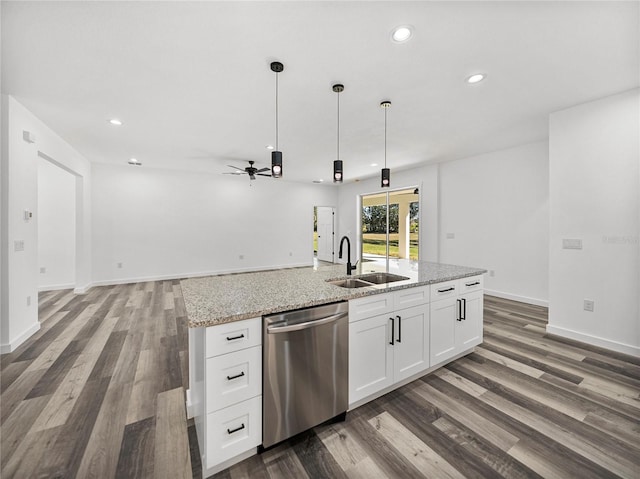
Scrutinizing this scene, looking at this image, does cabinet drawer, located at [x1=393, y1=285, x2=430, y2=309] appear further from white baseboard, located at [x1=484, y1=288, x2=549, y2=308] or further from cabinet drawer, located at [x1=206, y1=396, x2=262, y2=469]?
white baseboard, located at [x1=484, y1=288, x2=549, y2=308]

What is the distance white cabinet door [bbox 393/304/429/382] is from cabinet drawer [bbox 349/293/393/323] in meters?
0.14

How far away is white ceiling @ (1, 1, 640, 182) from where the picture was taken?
1703mm

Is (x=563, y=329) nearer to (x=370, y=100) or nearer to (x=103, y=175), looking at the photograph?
(x=370, y=100)

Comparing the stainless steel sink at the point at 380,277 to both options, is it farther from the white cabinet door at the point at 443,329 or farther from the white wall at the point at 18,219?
the white wall at the point at 18,219

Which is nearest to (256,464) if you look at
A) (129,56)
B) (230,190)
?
(129,56)

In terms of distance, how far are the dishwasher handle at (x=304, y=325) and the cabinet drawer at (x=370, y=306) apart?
82 millimetres

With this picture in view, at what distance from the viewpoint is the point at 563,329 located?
307 cm

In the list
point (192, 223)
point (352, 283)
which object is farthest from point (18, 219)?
point (352, 283)

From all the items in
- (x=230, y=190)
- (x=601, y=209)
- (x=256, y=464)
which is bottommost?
(x=256, y=464)

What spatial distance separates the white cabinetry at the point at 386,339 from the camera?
1.80 m

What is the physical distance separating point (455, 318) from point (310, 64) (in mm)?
2635

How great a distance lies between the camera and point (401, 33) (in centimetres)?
185

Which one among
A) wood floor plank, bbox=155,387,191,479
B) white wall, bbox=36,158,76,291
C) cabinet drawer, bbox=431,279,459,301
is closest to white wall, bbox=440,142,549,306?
cabinet drawer, bbox=431,279,459,301

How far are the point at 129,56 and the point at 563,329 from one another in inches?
206
